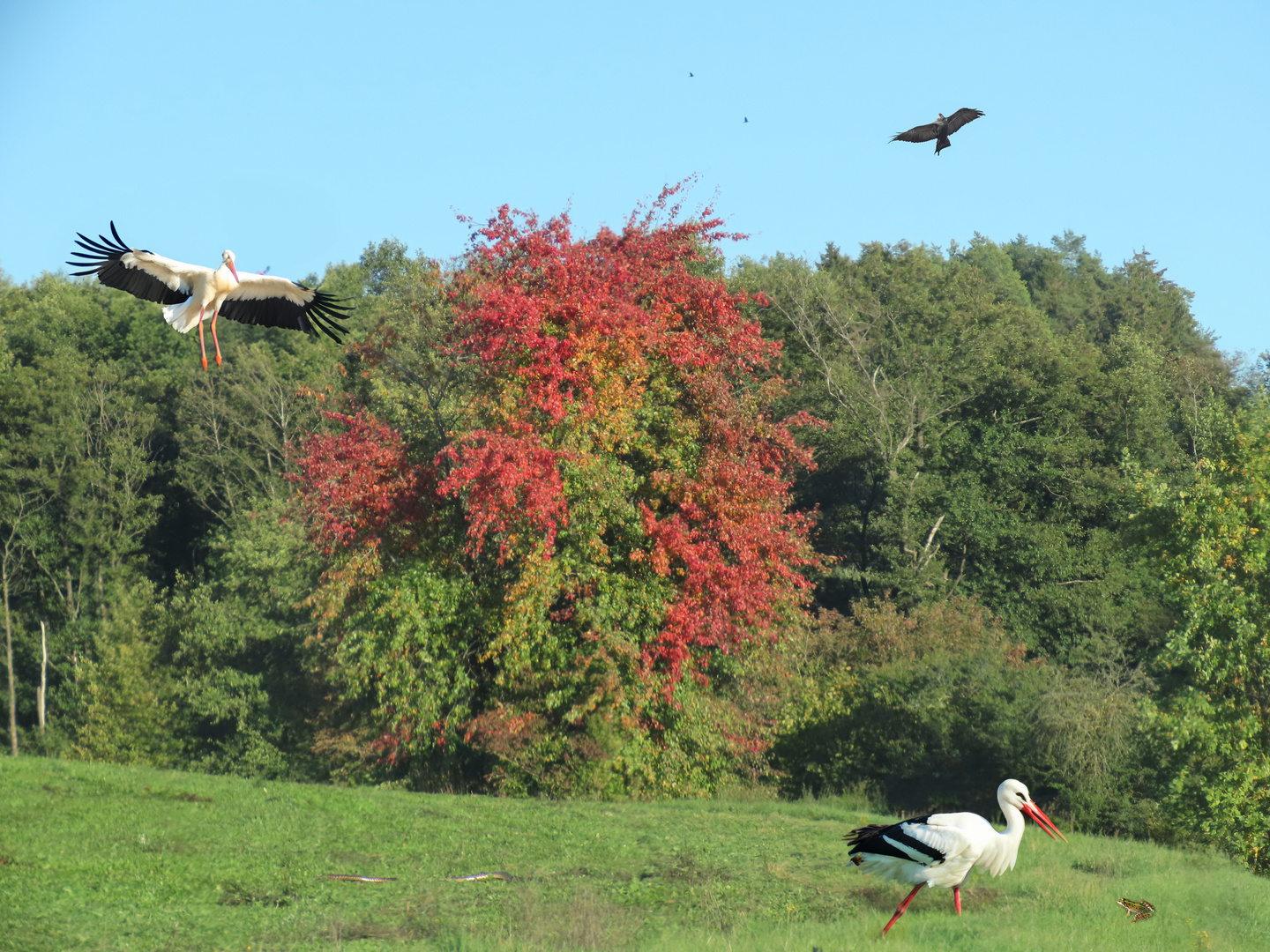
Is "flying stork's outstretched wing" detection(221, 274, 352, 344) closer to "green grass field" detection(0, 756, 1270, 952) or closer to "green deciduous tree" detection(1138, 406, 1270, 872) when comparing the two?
"green grass field" detection(0, 756, 1270, 952)

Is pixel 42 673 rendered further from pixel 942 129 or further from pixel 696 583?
pixel 942 129

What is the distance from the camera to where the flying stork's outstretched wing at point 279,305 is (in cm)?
1121

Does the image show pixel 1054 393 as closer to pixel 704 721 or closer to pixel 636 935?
pixel 704 721

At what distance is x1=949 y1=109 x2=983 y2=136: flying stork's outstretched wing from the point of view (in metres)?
11.0

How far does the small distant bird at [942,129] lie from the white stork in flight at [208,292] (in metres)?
5.35

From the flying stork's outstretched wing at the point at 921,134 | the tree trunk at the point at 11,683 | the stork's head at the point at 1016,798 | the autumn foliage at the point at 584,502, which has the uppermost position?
the flying stork's outstretched wing at the point at 921,134

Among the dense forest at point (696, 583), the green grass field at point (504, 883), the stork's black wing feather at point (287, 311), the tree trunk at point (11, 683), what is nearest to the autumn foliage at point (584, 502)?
the dense forest at point (696, 583)

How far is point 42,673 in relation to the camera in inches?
1582

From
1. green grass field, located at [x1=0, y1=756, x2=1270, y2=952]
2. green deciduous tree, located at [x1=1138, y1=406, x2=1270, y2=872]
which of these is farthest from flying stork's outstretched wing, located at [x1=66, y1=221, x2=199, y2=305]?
green deciduous tree, located at [x1=1138, y1=406, x2=1270, y2=872]

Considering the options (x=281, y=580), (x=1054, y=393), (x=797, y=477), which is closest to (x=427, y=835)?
(x=281, y=580)

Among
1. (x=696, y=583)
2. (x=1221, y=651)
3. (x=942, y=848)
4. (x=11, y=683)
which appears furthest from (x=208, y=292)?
(x=11, y=683)

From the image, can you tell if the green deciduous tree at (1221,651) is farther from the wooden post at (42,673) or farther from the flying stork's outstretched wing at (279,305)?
the wooden post at (42,673)

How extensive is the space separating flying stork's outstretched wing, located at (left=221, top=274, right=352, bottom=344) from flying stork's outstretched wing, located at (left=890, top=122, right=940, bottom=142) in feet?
17.0

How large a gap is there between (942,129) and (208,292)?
6.65 metres
